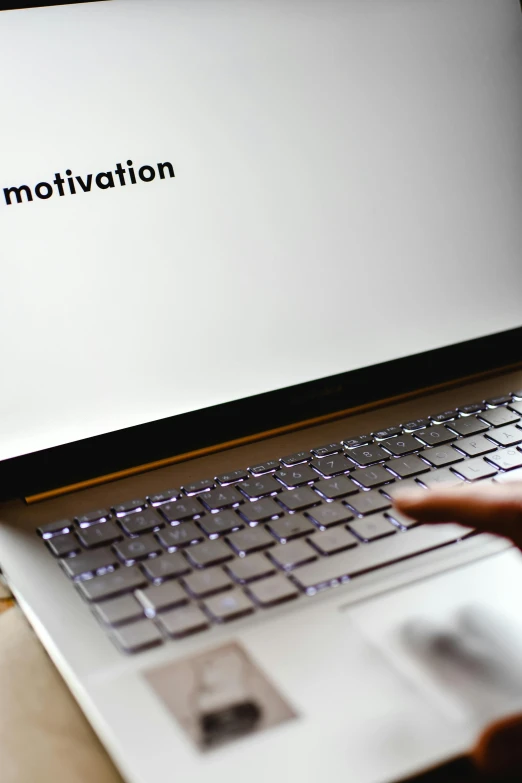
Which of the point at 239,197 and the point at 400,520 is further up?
the point at 239,197

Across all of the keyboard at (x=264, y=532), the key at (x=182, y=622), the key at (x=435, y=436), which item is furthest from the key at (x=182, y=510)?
the key at (x=435, y=436)

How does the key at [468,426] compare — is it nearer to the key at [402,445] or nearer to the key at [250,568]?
the key at [402,445]

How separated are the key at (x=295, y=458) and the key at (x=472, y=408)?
0.16 m

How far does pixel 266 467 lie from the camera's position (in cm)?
60

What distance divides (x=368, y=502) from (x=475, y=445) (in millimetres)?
129

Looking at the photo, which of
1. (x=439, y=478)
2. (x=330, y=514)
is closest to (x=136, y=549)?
(x=330, y=514)

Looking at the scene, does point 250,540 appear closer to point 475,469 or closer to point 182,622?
point 182,622

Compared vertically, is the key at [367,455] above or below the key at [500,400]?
below

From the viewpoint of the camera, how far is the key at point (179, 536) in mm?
503

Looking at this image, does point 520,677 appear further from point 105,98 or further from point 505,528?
point 105,98

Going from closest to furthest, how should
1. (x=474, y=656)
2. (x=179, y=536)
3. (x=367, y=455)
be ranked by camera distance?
1. (x=474, y=656)
2. (x=179, y=536)
3. (x=367, y=455)

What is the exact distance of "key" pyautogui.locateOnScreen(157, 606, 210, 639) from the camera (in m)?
0.42

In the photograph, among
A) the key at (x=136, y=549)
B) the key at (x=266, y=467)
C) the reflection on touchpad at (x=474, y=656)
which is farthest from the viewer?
the key at (x=266, y=467)

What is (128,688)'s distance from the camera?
39 centimetres
